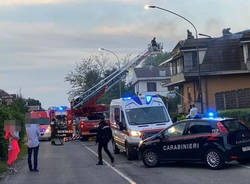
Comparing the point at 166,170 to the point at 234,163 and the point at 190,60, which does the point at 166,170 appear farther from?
the point at 190,60

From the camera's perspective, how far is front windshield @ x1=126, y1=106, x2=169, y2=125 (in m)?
20.4

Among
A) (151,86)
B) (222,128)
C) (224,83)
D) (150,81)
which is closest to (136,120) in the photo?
(222,128)

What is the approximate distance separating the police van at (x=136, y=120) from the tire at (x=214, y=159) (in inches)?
166

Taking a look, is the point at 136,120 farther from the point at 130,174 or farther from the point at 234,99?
the point at 234,99

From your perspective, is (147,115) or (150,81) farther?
(150,81)

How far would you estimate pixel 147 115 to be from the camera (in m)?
20.7

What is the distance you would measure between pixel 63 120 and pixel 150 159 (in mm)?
23517

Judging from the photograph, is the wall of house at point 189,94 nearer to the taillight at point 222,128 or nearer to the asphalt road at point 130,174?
the asphalt road at point 130,174

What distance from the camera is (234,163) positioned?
54.5 ft

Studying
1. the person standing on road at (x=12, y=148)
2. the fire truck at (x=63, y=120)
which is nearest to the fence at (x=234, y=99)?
the fire truck at (x=63, y=120)

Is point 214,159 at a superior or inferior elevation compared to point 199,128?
inferior

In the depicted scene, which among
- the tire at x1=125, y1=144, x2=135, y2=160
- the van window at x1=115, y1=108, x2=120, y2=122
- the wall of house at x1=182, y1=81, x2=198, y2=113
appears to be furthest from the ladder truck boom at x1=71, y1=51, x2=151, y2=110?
the tire at x1=125, y1=144, x2=135, y2=160

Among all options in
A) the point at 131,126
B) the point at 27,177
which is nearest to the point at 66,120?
the point at 131,126

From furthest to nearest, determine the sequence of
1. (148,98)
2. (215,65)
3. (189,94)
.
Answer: (189,94), (215,65), (148,98)
